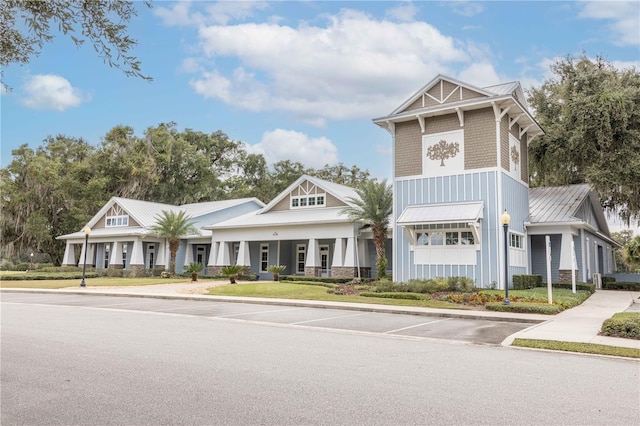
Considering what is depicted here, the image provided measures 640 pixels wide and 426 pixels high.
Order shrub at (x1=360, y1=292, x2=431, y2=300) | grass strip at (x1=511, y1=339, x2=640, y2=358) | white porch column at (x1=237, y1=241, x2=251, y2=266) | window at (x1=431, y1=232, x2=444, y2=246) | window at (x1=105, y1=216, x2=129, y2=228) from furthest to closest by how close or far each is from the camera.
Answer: window at (x1=105, y1=216, x2=129, y2=228) < white porch column at (x1=237, y1=241, x2=251, y2=266) < window at (x1=431, y1=232, x2=444, y2=246) < shrub at (x1=360, y1=292, x2=431, y2=300) < grass strip at (x1=511, y1=339, x2=640, y2=358)

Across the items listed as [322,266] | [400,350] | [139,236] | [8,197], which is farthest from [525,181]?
[8,197]

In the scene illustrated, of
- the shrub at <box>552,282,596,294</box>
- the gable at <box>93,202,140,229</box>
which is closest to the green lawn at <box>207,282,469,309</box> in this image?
the shrub at <box>552,282,596,294</box>

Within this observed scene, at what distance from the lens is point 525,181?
2484 cm

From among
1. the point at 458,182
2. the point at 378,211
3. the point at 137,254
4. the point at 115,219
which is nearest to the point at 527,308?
the point at 458,182

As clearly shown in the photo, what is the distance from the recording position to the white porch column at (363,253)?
94.6ft

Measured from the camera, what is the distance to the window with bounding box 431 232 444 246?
71.1ft

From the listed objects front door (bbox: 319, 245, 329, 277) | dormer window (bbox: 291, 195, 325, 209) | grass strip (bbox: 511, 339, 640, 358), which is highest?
dormer window (bbox: 291, 195, 325, 209)

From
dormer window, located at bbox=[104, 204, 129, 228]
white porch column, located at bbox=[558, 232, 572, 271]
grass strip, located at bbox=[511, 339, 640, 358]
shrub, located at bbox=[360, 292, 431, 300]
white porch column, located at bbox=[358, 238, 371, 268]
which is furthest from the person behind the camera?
dormer window, located at bbox=[104, 204, 129, 228]

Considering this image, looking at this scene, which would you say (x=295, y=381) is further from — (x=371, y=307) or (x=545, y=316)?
(x=545, y=316)

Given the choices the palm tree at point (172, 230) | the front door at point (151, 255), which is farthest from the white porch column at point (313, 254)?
the front door at point (151, 255)

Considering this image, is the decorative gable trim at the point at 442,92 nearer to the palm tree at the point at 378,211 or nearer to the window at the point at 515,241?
the palm tree at the point at 378,211

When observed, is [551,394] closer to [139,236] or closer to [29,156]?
[139,236]

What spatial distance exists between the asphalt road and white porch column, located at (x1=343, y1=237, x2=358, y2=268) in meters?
17.4

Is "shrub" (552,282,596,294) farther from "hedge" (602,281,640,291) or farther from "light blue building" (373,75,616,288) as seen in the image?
"hedge" (602,281,640,291)
